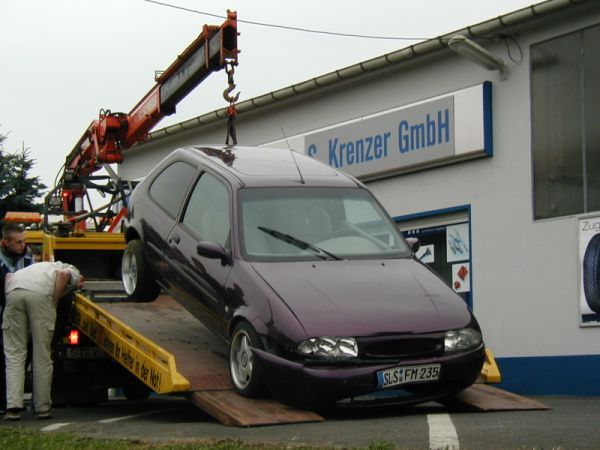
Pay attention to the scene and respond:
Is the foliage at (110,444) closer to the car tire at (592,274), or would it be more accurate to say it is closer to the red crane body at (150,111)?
the red crane body at (150,111)

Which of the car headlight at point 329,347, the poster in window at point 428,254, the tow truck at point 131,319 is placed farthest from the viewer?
the poster in window at point 428,254

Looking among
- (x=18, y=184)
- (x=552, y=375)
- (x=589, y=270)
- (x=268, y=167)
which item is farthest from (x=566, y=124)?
(x=18, y=184)

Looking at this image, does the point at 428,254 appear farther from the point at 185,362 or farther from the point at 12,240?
the point at 185,362

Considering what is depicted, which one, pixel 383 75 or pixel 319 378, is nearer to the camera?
pixel 319 378

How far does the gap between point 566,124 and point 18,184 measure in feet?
59.3

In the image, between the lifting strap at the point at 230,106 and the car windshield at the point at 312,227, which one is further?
the lifting strap at the point at 230,106

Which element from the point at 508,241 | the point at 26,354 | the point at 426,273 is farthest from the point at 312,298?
the point at 508,241

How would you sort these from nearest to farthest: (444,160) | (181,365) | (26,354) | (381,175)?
(181,365)
(26,354)
(444,160)
(381,175)

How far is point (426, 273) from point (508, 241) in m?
8.32

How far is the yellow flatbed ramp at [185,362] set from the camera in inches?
363

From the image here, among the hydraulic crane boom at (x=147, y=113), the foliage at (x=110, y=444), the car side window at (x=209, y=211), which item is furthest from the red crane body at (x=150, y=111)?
the foliage at (x=110, y=444)

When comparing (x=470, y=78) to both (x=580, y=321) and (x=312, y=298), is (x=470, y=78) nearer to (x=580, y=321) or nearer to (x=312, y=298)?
(x=580, y=321)

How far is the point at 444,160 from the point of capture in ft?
63.9

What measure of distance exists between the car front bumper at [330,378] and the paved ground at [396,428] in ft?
0.74
